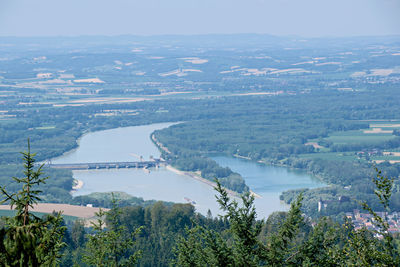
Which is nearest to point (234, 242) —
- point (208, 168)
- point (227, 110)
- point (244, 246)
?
point (244, 246)

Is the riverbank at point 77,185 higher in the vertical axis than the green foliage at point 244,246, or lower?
lower

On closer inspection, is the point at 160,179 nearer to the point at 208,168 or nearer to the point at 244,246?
Answer: the point at 208,168

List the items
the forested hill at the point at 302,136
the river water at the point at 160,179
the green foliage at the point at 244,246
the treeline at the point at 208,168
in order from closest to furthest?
1. the green foliage at the point at 244,246
2. the river water at the point at 160,179
3. the treeline at the point at 208,168
4. the forested hill at the point at 302,136

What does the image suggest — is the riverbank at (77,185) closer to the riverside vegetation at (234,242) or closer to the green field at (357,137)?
the green field at (357,137)

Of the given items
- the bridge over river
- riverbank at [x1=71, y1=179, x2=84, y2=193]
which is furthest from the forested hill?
riverbank at [x1=71, y1=179, x2=84, y2=193]

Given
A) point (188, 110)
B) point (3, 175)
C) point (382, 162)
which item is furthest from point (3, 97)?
point (382, 162)

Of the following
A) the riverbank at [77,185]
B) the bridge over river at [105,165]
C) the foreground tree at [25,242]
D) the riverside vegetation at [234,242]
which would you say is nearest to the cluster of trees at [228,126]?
the riverbank at [77,185]

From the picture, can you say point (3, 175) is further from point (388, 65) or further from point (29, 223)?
point (388, 65)

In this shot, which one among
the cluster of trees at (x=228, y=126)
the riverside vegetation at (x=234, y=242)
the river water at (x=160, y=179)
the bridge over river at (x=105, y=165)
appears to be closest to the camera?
the riverside vegetation at (x=234, y=242)
